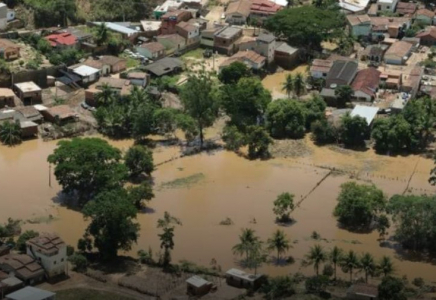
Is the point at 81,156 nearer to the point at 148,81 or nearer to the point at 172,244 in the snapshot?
the point at 172,244

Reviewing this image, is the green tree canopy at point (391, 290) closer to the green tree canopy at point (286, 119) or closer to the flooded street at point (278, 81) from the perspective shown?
the green tree canopy at point (286, 119)

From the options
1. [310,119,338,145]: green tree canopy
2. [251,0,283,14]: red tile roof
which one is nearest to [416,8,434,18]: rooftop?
[251,0,283,14]: red tile roof

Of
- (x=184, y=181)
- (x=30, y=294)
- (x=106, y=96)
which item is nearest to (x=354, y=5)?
(x=106, y=96)

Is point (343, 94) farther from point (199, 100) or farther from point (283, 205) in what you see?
point (283, 205)

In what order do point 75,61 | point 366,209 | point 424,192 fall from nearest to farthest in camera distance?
point 366,209 → point 424,192 → point 75,61

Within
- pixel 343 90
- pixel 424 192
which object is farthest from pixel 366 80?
pixel 424 192
